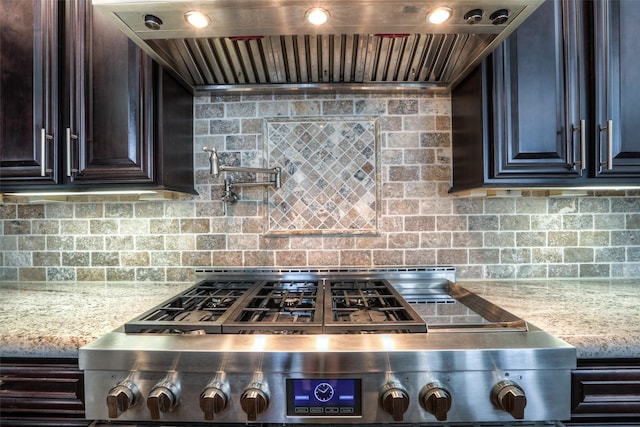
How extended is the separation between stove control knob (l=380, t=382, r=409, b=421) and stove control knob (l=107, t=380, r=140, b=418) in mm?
670

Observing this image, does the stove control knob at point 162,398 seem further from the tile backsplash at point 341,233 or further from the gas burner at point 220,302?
the tile backsplash at point 341,233

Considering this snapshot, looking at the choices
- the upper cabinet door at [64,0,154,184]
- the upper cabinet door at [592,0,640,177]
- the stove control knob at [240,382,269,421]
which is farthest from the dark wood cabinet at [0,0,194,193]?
the upper cabinet door at [592,0,640,177]

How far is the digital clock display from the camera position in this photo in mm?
889

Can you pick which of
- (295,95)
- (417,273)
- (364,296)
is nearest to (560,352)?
(364,296)

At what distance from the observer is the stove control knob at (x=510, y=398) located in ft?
2.77

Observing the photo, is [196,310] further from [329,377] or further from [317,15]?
[317,15]

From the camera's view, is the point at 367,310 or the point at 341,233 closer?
the point at 367,310

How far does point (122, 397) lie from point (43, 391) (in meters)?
0.33

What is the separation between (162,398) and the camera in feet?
2.83

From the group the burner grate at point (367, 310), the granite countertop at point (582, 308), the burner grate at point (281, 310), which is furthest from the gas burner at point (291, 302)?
the granite countertop at point (582, 308)

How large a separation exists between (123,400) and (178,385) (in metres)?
0.14

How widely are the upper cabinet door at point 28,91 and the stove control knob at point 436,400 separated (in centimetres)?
159

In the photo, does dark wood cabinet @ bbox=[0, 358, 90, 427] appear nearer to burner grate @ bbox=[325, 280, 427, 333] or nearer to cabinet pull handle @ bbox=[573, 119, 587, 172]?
burner grate @ bbox=[325, 280, 427, 333]

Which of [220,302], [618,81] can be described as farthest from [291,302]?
[618,81]
